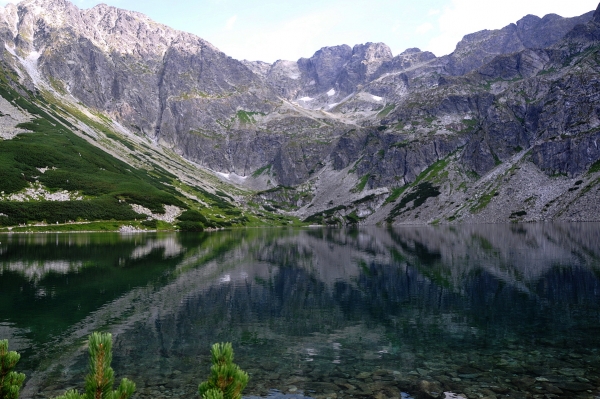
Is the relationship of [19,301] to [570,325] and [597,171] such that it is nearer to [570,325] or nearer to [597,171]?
[570,325]

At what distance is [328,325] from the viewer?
25.1 meters

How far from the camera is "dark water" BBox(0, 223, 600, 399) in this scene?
16109 millimetres

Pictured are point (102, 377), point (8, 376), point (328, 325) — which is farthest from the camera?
point (328, 325)

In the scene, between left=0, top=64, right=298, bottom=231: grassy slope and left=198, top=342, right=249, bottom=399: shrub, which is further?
left=0, top=64, right=298, bottom=231: grassy slope

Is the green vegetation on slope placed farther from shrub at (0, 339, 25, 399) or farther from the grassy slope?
shrub at (0, 339, 25, 399)

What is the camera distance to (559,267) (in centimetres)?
4338

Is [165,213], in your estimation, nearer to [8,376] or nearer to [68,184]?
[68,184]

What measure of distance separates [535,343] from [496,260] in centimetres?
3433

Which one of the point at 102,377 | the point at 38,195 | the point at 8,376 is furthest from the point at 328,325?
the point at 38,195

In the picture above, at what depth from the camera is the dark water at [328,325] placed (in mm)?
16109

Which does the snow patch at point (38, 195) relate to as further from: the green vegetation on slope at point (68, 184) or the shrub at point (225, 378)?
the shrub at point (225, 378)

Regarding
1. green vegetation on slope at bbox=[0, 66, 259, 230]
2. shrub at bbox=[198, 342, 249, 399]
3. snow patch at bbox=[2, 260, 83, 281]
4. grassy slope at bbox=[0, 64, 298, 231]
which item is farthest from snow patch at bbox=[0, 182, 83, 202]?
shrub at bbox=[198, 342, 249, 399]

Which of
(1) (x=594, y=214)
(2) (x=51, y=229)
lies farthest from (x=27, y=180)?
(1) (x=594, y=214)

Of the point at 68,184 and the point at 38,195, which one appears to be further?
the point at 68,184
